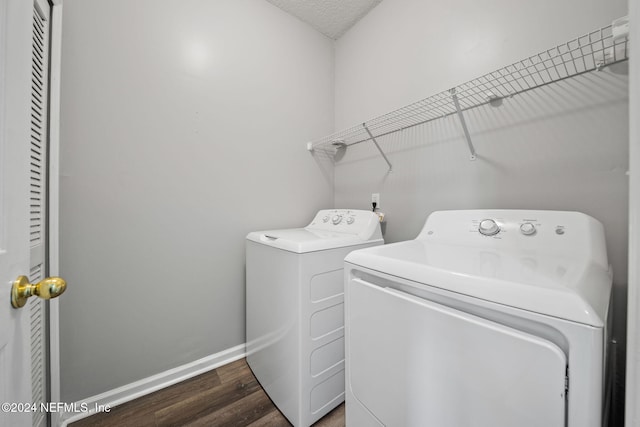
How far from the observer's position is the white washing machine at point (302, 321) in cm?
110

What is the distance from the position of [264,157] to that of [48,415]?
5.51 ft

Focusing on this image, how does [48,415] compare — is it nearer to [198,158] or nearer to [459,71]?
[198,158]

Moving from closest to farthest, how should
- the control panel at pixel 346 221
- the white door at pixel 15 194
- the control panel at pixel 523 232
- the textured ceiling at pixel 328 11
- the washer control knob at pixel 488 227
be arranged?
the white door at pixel 15 194
the control panel at pixel 523 232
the washer control knob at pixel 488 227
the control panel at pixel 346 221
the textured ceiling at pixel 328 11

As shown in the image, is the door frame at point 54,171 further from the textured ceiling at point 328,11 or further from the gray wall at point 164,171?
the textured ceiling at point 328,11

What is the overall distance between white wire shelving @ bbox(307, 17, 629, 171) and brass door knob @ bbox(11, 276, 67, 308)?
1.39m

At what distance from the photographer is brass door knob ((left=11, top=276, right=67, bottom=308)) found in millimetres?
452

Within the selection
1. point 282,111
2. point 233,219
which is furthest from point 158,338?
point 282,111

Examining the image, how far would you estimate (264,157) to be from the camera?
174 cm

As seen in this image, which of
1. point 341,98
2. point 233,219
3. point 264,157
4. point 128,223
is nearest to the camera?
point 128,223

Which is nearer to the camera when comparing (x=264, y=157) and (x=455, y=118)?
(x=455, y=118)

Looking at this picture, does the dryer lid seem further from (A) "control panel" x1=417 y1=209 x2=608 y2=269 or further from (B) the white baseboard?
(B) the white baseboard

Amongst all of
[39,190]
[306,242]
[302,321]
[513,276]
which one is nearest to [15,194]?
[39,190]

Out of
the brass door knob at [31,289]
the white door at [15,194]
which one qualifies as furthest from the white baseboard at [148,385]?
the brass door knob at [31,289]

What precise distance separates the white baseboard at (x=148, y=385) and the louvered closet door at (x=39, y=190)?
18 cm
